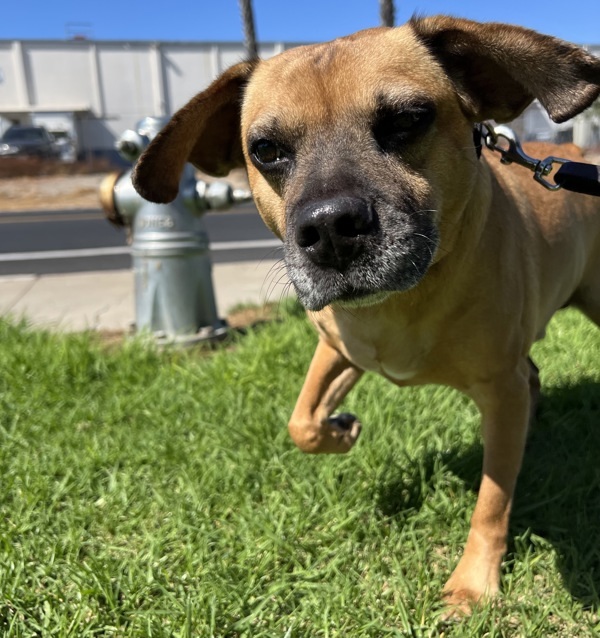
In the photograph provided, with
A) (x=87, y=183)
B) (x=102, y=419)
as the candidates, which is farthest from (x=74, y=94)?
(x=102, y=419)

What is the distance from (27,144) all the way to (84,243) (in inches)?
858

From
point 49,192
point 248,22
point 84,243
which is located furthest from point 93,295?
point 49,192

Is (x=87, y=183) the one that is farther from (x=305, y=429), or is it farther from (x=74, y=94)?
(x=305, y=429)

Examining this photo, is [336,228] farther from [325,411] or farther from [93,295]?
[93,295]

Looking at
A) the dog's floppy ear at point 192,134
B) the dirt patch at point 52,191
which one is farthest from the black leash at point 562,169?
the dirt patch at point 52,191

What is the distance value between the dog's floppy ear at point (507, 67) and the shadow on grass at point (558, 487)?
1.46 meters

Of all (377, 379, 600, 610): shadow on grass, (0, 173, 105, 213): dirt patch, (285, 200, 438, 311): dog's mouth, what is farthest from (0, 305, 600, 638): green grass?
(0, 173, 105, 213): dirt patch

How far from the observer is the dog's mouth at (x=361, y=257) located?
1712 millimetres

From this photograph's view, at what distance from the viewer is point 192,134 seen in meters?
2.39

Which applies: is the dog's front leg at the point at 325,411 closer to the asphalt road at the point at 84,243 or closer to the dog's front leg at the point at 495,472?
the dog's front leg at the point at 495,472

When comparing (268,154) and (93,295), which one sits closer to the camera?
(268,154)

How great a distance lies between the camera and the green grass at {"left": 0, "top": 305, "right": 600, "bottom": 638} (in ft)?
6.81

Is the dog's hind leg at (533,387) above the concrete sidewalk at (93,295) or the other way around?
above

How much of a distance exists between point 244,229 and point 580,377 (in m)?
8.86
